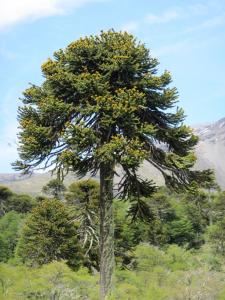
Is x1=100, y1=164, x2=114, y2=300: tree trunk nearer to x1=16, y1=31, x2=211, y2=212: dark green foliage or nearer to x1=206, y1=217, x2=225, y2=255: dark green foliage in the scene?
x1=16, y1=31, x2=211, y2=212: dark green foliage

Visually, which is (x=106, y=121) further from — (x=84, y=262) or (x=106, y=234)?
(x=84, y=262)

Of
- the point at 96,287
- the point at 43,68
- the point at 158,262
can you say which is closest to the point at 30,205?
the point at 158,262

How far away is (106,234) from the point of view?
14656mm

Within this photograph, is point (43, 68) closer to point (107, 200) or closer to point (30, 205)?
point (107, 200)

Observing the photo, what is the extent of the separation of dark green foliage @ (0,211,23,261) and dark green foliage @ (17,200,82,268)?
22185 mm

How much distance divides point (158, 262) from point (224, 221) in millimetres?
21687

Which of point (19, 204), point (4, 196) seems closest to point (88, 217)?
point (4, 196)

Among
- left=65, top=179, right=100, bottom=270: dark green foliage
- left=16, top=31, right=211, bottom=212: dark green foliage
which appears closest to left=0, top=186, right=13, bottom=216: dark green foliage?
left=65, top=179, right=100, bottom=270: dark green foliage

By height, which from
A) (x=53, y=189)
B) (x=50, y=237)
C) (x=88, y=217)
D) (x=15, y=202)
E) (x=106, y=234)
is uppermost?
(x=53, y=189)

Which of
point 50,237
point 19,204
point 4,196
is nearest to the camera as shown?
point 50,237

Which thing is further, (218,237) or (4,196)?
(4,196)

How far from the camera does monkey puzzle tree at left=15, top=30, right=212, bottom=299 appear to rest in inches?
556

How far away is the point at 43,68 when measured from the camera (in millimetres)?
15555

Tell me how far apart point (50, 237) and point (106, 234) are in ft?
68.0
